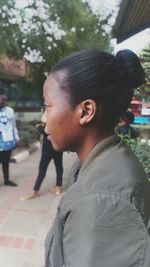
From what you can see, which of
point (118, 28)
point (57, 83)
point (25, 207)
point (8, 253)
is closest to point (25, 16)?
point (118, 28)

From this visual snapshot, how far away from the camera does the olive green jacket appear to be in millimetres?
999

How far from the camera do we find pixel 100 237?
100 centimetres

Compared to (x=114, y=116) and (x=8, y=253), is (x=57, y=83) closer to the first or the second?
(x=114, y=116)

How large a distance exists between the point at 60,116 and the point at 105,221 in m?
0.35

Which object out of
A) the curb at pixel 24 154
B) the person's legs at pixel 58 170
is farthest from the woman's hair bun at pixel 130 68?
the curb at pixel 24 154

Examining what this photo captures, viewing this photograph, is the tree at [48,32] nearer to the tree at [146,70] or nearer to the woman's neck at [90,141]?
the tree at [146,70]

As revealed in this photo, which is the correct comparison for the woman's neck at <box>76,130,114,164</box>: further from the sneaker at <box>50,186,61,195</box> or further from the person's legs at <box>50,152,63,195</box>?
the sneaker at <box>50,186,61,195</box>

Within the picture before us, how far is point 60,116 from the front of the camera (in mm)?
1219

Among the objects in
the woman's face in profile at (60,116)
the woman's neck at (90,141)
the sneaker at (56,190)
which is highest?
the woman's face in profile at (60,116)

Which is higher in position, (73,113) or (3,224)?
(73,113)

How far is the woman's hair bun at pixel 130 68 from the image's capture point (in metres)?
1.28

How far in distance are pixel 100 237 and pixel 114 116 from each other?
1.23 feet

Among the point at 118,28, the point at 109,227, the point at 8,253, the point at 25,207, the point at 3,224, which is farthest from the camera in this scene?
the point at 118,28

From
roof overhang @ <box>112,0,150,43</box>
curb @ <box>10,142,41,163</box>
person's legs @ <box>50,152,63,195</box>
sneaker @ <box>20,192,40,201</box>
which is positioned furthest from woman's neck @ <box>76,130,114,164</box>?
curb @ <box>10,142,41,163</box>
